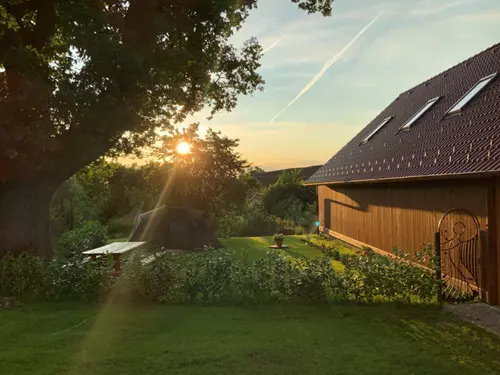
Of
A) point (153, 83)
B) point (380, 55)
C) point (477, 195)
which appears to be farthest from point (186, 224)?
point (477, 195)

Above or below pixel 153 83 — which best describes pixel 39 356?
below

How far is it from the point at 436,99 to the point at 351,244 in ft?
19.9

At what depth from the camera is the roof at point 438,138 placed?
31.0 ft

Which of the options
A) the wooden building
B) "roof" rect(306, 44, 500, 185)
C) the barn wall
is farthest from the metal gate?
"roof" rect(306, 44, 500, 185)

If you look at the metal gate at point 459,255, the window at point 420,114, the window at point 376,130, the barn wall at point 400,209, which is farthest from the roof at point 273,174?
the metal gate at point 459,255

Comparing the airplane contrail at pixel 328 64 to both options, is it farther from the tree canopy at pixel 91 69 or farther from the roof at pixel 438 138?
the roof at pixel 438 138

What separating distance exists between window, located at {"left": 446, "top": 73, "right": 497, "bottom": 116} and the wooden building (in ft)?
0.07

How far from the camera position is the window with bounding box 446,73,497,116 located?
38.6 feet

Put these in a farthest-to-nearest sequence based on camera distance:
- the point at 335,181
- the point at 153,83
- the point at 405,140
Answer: the point at 335,181
the point at 405,140
the point at 153,83

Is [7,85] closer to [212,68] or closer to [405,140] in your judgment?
[212,68]

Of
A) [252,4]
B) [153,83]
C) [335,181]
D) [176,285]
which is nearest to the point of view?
[176,285]

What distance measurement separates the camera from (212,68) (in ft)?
45.8

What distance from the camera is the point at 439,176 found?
373 inches

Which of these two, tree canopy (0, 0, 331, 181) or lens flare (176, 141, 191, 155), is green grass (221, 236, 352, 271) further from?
tree canopy (0, 0, 331, 181)
